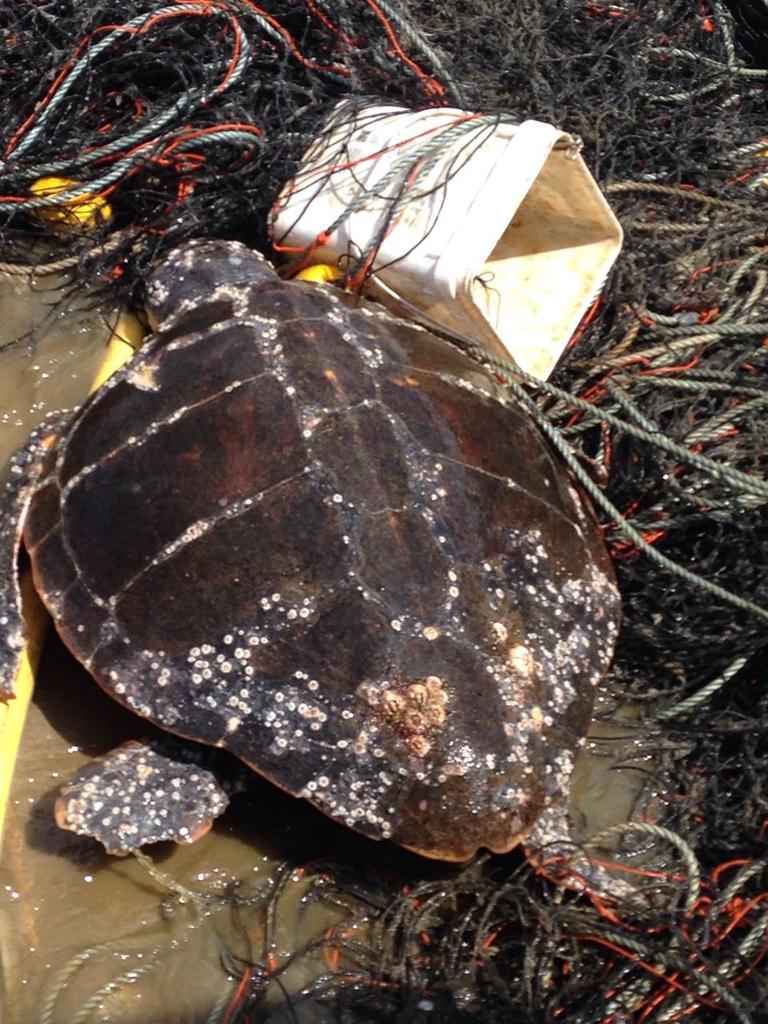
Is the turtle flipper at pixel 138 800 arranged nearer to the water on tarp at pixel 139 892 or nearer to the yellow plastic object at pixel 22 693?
the water on tarp at pixel 139 892

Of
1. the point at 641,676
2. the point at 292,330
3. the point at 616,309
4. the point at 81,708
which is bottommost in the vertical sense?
the point at 641,676

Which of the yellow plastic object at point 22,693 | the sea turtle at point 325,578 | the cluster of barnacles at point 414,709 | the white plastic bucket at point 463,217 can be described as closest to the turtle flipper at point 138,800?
the sea turtle at point 325,578

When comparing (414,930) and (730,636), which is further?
(730,636)

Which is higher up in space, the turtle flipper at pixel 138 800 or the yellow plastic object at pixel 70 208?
the yellow plastic object at pixel 70 208

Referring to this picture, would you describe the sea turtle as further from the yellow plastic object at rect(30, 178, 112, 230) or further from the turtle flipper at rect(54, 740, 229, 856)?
the yellow plastic object at rect(30, 178, 112, 230)

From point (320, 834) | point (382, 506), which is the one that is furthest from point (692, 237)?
point (320, 834)

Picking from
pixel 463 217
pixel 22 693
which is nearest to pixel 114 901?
pixel 22 693

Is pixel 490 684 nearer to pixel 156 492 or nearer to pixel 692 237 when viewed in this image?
pixel 156 492
